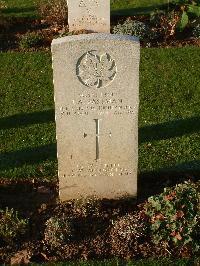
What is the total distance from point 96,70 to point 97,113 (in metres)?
0.57

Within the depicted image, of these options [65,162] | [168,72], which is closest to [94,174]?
[65,162]

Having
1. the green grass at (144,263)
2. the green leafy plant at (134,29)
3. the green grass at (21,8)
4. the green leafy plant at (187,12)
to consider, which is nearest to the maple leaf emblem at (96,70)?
the green grass at (144,263)

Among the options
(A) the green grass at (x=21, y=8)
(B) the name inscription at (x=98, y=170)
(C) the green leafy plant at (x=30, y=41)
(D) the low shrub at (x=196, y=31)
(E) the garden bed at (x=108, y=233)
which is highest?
(A) the green grass at (x=21, y=8)

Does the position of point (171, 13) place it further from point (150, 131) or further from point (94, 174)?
point (94, 174)

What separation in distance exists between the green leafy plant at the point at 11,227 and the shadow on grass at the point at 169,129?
2823 mm

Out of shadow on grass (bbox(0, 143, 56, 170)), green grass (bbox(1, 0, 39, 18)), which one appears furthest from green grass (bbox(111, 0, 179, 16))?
shadow on grass (bbox(0, 143, 56, 170))

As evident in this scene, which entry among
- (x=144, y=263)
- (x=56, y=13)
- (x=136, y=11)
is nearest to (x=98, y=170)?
(x=144, y=263)

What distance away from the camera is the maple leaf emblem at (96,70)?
614 centimetres

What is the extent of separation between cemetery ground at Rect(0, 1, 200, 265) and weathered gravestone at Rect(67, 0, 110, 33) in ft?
3.67

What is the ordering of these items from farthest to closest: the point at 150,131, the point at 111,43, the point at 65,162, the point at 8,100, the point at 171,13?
the point at 171,13, the point at 8,100, the point at 150,131, the point at 65,162, the point at 111,43

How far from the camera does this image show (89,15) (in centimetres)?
1199

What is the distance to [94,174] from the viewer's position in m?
6.98

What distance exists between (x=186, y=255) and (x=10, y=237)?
2046 millimetres

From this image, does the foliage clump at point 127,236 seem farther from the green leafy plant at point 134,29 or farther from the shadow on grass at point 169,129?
the green leafy plant at point 134,29
